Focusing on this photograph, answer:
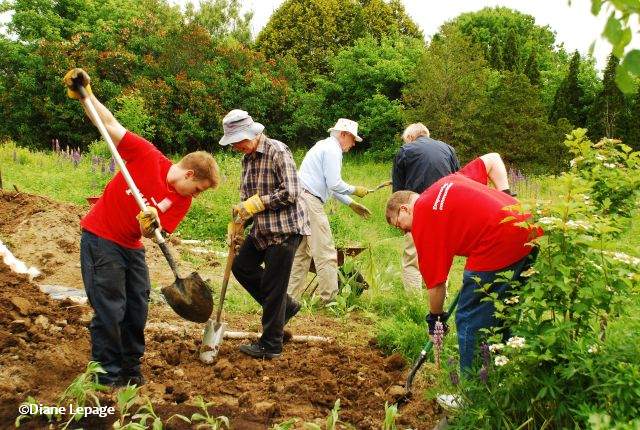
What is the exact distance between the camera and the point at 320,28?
26078 mm

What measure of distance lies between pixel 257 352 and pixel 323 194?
1937mm

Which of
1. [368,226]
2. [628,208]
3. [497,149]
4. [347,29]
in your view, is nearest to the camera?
[628,208]

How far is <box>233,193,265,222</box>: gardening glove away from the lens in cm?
450

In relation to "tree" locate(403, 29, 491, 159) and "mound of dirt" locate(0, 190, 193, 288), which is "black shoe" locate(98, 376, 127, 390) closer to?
"mound of dirt" locate(0, 190, 193, 288)

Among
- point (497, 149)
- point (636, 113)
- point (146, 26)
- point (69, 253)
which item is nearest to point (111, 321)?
point (69, 253)

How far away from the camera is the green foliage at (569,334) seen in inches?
101

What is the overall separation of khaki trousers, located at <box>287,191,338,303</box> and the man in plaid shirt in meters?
1.23

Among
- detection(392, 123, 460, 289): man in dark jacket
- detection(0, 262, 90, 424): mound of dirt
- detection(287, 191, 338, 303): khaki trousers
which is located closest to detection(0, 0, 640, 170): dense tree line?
detection(392, 123, 460, 289): man in dark jacket

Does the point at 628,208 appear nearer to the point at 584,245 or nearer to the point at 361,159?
the point at 584,245

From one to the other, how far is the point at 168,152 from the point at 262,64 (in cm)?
461

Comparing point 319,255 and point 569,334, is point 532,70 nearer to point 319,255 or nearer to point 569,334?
point 319,255

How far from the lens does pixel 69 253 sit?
293 inches

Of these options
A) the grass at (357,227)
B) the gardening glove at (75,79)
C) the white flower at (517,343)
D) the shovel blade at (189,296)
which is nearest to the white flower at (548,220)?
the grass at (357,227)

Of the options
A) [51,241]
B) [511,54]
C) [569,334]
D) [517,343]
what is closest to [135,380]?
[517,343]
